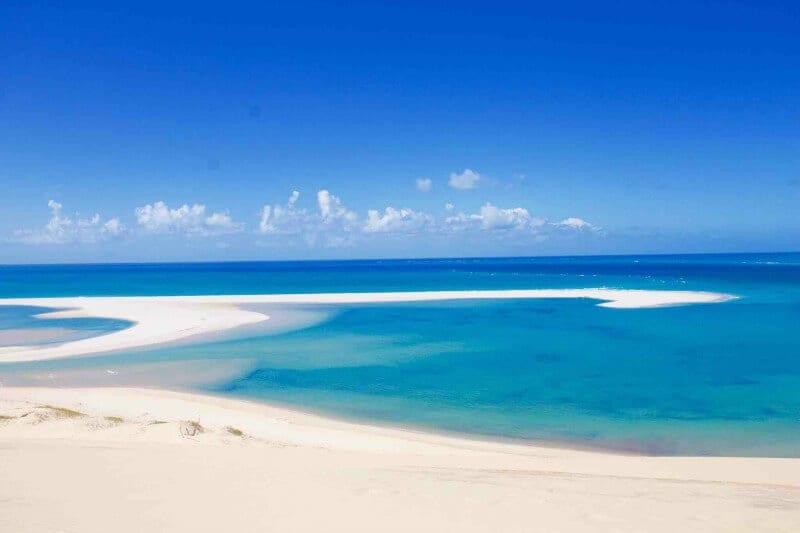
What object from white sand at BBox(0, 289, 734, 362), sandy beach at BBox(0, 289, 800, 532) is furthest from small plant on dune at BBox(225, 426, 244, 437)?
white sand at BBox(0, 289, 734, 362)

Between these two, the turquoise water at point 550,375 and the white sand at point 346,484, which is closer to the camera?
the white sand at point 346,484

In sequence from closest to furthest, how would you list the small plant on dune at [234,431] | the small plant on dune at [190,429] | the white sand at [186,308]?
the small plant on dune at [190,429], the small plant on dune at [234,431], the white sand at [186,308]

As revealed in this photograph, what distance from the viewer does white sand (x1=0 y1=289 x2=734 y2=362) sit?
28219 millimetres

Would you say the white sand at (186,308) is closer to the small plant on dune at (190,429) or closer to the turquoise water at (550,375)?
the turquoise water at (550,375)

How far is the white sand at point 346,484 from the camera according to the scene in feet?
26.3

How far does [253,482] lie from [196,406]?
27.4 ft

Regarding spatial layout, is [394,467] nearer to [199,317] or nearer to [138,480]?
[138,480]

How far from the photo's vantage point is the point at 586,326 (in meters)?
36.2

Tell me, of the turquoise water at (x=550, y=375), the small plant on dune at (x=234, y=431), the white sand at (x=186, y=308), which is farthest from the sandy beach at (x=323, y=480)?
the white sand at (x=186, y=308)

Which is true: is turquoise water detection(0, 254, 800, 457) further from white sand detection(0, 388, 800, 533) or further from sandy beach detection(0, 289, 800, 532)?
white sand detection(0, 388, 800, 533)

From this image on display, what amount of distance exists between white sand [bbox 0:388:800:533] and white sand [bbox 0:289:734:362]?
1469 cm

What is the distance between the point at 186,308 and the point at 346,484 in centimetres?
3939

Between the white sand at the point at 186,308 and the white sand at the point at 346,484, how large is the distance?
14.7m

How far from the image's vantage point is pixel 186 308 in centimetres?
4569
